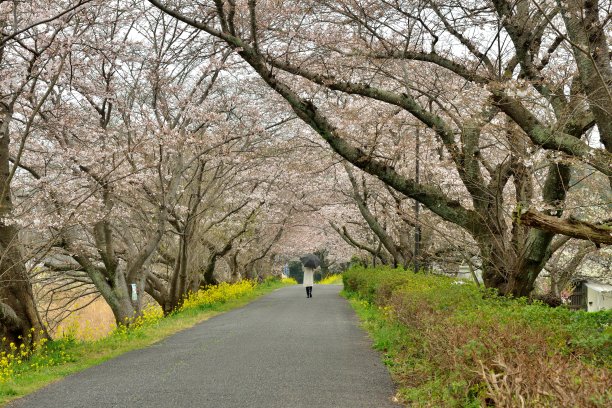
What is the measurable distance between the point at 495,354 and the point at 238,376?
11.3 feet

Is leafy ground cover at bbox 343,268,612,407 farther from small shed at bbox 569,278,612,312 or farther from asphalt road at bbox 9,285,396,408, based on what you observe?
small shed at bbox 569,278,612,312

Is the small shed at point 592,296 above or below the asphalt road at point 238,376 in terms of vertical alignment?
below

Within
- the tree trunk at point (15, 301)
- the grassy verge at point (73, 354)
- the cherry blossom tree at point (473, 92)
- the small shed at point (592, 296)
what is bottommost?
the small shed at point (592, 296)

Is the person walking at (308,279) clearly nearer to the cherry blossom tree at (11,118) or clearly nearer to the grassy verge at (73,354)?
the grassy verge at (73,354)

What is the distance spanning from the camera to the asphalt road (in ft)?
18.3

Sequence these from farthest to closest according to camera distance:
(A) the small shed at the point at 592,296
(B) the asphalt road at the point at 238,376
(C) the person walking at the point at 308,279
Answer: (A) the small shed at the point at 592,296
(C) the person walking at the point at 308,279
(B) the asphalt road at the point at 238,376

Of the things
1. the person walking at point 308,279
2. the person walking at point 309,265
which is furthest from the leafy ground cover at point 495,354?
the person walking at point 308,279

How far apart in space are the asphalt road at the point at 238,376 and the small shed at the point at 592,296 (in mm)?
16205

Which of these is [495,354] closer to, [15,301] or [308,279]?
[15,301]

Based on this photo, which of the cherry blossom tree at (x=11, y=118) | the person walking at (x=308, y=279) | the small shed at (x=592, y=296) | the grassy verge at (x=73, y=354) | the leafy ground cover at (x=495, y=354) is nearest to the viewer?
the leafy ground cover at (x=495, y=354)

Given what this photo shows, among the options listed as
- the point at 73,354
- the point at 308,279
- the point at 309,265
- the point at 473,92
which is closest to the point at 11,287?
the point at 73,354

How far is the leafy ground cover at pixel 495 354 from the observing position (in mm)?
3070

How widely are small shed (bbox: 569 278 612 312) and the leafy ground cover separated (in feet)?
54.3

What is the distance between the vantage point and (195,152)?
15.5 m
